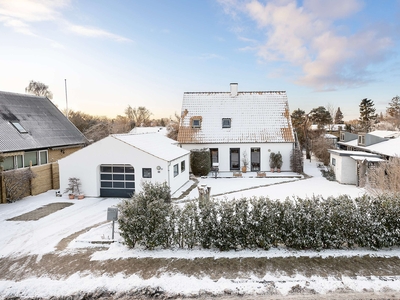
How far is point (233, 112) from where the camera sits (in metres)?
24.1

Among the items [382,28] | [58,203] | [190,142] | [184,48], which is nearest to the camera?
[58,203]

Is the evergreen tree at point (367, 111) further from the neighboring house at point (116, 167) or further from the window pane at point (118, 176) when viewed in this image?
the window pane at point (118, 176)

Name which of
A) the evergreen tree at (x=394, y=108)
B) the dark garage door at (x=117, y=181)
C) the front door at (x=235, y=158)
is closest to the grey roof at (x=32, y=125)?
the dark garage door at (x=117, y=181)

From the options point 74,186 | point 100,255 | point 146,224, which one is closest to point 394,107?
point 74,186

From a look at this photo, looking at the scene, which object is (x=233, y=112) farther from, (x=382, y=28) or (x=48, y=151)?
(x=48, y=151)

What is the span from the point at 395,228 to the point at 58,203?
14587 mm

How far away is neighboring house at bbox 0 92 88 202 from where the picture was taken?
49.8ft

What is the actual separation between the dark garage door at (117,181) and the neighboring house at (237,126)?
8.43 m

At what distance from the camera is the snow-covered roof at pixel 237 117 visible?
22.4 meters

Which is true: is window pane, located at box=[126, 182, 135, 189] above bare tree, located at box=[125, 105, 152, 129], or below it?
below

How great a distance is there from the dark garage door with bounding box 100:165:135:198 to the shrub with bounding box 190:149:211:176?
276 inches

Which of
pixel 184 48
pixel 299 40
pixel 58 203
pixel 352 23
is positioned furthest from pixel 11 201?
pixel 352 23

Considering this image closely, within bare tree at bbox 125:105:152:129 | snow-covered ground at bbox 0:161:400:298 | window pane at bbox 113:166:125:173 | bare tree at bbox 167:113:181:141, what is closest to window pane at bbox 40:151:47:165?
snow-covered ground at bbox 0:161:400:298

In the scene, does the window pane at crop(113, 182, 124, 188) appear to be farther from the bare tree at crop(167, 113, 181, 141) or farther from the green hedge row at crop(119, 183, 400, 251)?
the bare tree at crop(167, 113, 181, 141)
